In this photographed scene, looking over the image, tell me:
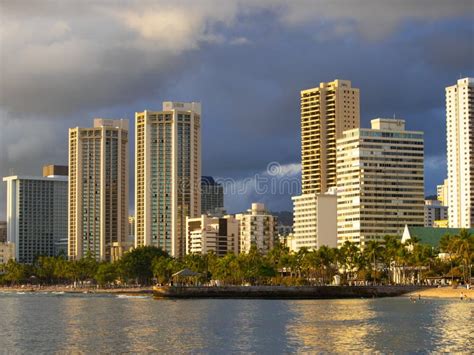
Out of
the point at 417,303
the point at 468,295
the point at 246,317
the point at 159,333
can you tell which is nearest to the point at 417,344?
the point at 159,333

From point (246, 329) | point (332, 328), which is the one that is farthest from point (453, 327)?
point (246, 329)

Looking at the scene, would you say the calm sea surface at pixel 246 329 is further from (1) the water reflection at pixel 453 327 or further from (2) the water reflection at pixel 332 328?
(1) the water reflection at pixel 453 327

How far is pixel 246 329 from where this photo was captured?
12381 cm

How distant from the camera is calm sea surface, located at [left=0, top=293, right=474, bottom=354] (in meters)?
101

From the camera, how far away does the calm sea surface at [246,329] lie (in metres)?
101

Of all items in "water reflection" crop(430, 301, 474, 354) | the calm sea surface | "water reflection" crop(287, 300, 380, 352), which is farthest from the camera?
"water reflection" crop(287, 300, 380, 352)

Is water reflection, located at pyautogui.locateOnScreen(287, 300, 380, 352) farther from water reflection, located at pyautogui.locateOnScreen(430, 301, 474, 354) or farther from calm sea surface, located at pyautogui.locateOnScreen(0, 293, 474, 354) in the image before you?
water reflection, located at pyautogui.locateOnScreen(430, 301, 474, 354)

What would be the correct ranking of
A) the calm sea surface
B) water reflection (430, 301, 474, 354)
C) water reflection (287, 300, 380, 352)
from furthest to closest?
1. water reflection (287, 300, 380, 352)
2. the calm sea surface
3. water reflection (430, 301, 474, 354)

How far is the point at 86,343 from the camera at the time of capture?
106 m

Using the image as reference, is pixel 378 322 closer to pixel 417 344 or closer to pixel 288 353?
pixel 417 344

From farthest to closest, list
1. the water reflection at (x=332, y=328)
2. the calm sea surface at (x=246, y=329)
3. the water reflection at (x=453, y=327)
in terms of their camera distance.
→ the water reflection at (x=332, y=328) → the calm sea surface at (x=246, y=329) → the water reflection at (x=453, y=327)

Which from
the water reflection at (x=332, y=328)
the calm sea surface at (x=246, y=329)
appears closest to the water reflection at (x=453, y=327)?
the calm sea surface at (x=246, y=329)

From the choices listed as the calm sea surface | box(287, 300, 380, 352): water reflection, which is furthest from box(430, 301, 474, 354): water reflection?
box(287, 300, 380, 352): water reflection

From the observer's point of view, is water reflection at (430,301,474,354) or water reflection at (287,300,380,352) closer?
water reflection at (430,301,474,354)
